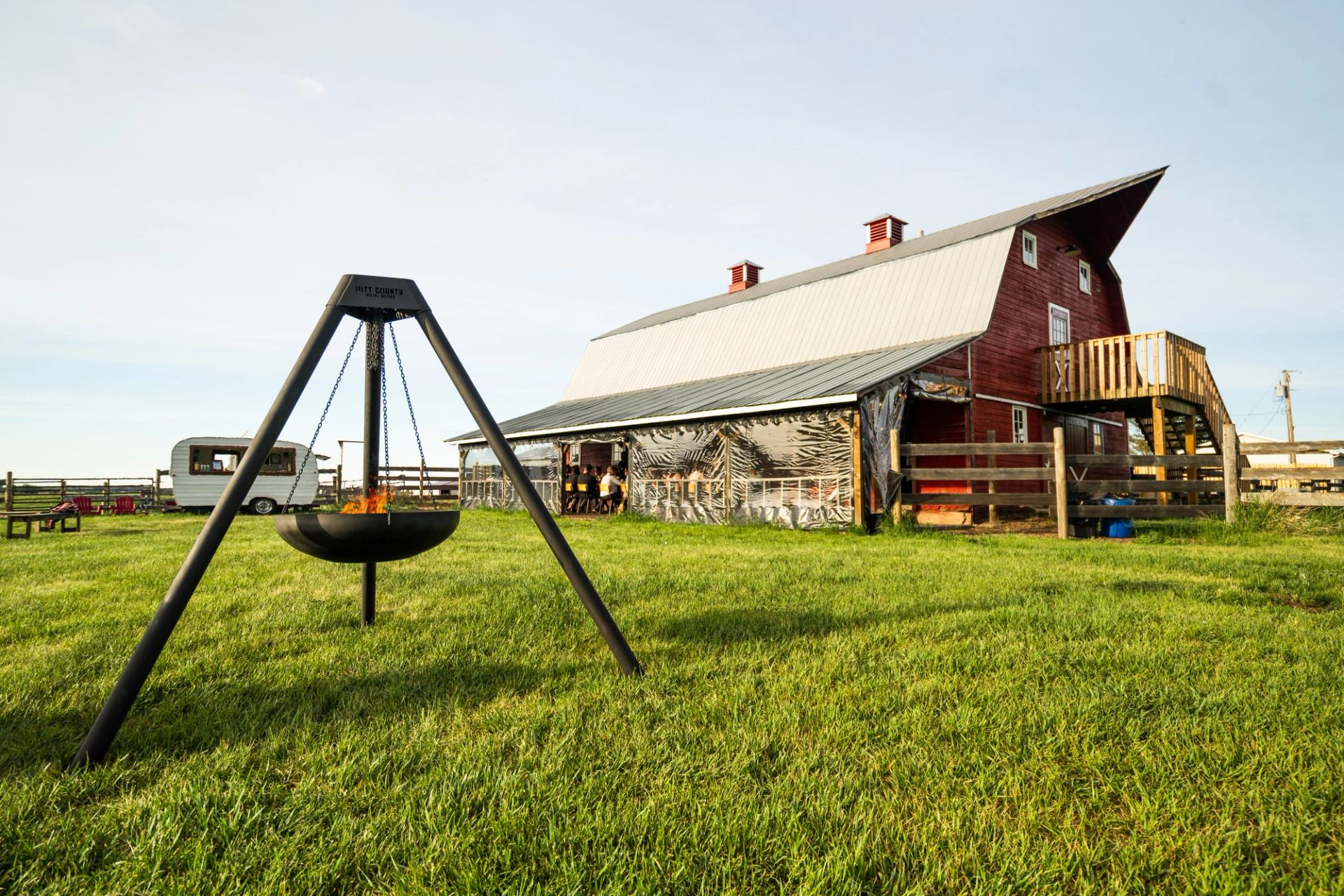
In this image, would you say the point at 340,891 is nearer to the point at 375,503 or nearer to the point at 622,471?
the point at 375,503

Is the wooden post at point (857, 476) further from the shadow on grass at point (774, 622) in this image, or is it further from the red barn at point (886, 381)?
the shadow on grass at point (774, 622)

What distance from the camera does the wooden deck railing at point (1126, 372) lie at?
52.9 feet

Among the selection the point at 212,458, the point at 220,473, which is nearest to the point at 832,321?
the point at 220,473

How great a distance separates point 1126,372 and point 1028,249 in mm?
3660

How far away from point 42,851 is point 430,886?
→ 1.10 metres

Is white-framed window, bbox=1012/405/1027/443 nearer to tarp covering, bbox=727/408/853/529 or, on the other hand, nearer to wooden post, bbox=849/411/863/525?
tarp covering, bbox=727/408/853/529

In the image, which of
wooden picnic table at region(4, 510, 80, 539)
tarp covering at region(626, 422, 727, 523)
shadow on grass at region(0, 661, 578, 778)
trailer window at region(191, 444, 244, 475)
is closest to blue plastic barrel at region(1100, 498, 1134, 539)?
tarp covering at region(626, 422, 727, 523)

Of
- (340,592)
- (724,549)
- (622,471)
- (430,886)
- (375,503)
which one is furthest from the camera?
(622,471)

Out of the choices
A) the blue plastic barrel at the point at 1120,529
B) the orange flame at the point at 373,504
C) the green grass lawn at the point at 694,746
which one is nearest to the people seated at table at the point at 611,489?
the blue plastic barrel at the point at 1120,529

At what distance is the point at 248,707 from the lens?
3107 mm

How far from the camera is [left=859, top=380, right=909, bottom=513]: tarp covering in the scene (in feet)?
41.9

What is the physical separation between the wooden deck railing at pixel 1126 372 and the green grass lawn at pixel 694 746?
12.6 metres

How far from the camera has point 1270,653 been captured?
3.78 m

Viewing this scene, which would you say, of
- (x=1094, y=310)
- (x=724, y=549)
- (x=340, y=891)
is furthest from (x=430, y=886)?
(x=1094, y=310)
